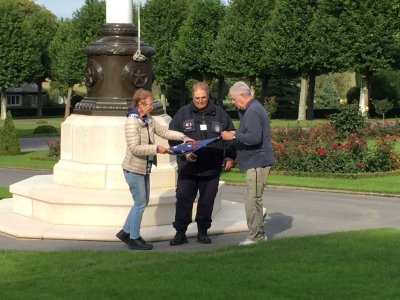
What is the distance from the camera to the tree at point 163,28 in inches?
2549

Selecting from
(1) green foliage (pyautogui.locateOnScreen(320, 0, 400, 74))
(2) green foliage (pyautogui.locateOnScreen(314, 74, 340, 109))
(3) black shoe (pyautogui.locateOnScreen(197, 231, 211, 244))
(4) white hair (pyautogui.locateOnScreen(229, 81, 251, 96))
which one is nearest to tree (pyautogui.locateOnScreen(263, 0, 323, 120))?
→ (1) green foliage (pyautogui.locateOnScreen(320, 0, 400, 74))

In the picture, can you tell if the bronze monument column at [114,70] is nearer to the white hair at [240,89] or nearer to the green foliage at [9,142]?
the white hair at [240,89]

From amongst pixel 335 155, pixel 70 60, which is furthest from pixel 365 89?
pixel 335 155

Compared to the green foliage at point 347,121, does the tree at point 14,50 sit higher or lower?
higher

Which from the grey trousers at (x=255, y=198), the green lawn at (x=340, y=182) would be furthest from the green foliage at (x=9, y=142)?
the grey trousers at (x=255, y=198)

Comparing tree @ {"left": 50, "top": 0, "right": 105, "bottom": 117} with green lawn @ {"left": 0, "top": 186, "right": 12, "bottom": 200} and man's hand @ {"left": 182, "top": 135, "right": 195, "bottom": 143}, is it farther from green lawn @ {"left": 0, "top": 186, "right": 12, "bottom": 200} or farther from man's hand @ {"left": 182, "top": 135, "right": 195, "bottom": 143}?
man's hand @ {"left": 182, "top": 135, "right": 195, "bottom": 143}

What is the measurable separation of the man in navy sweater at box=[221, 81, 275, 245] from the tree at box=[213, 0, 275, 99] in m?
47.9

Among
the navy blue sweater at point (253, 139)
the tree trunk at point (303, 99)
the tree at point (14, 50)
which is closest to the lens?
the navy blue sweater at point (253, 139)

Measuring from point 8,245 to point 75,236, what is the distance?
0.89 metres

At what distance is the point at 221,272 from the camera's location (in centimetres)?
711

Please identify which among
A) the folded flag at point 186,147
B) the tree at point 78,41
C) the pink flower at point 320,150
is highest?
the tree at point 78,41

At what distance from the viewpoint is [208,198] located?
9555 millimetres

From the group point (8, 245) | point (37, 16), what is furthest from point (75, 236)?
point (37, 16)

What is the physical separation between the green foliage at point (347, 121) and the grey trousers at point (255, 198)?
13.5 meters
